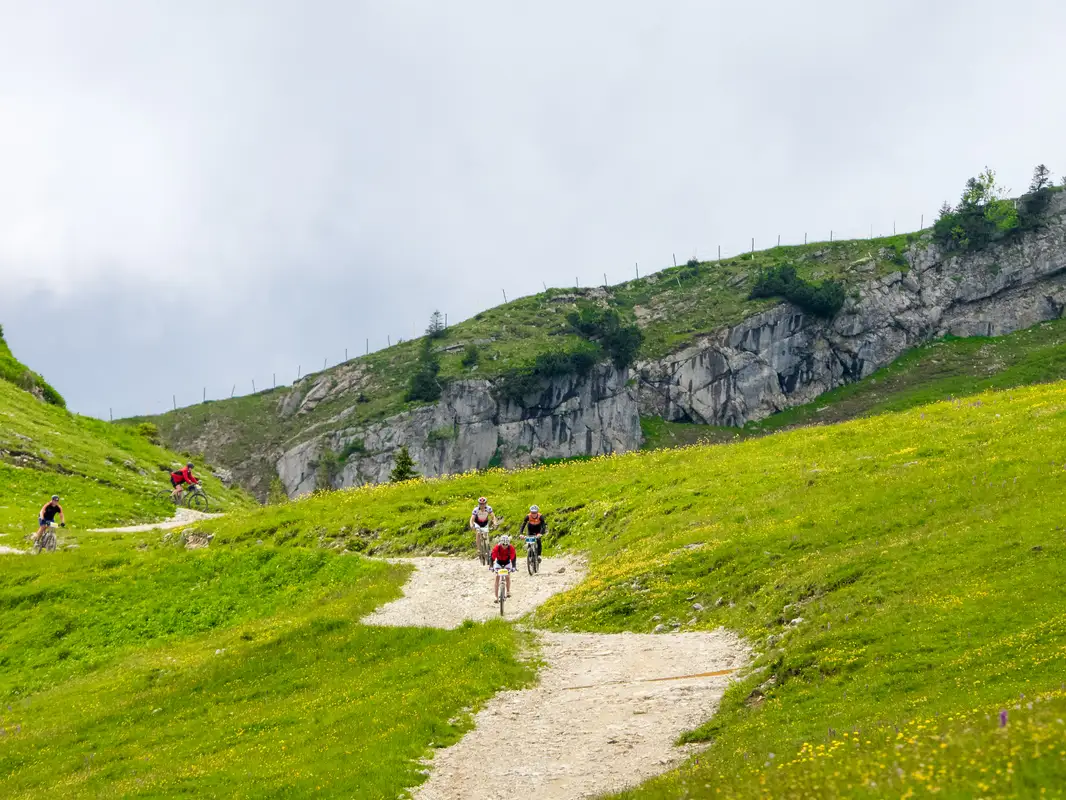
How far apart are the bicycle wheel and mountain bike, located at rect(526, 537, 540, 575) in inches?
1345

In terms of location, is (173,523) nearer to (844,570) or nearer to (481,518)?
(481,518)

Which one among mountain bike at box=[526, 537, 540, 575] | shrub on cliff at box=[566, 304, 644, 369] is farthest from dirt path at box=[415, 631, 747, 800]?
shrub on cliff at box=[566, 304, 644, 369]

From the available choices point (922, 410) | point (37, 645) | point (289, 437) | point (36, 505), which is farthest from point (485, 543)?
point (289, 437)

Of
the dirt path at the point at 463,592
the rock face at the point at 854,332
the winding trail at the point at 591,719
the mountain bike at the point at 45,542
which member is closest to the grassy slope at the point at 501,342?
the rock face at the point at 854,332

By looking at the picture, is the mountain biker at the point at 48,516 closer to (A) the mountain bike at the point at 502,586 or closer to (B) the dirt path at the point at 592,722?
(A) the mountain bike at the point at 502,586

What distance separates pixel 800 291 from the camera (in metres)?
172

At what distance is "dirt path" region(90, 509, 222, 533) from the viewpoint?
48688 mm

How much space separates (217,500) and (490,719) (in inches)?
1938

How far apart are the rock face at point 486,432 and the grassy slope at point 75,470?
8095 cm

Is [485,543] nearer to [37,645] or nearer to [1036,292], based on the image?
[37,645]

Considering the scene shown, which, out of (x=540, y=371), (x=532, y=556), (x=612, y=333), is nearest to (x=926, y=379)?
(x=612, y=333)

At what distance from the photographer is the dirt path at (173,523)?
4869 centimetres

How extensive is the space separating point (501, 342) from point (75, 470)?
4832 inches

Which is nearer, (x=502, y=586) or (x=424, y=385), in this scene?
(x=502, y=586)
